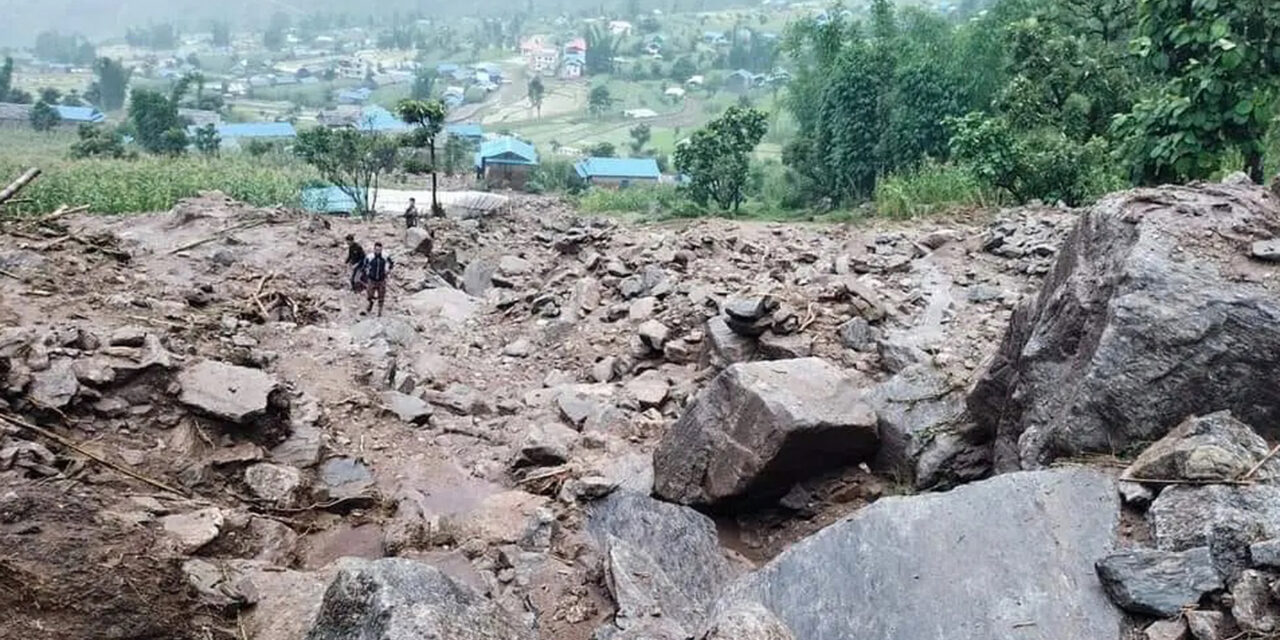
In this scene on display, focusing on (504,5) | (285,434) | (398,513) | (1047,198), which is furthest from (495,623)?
(504,5)

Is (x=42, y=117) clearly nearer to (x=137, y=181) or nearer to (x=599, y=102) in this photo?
(x=137, y=181)

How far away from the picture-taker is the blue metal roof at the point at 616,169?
41094 millimetres

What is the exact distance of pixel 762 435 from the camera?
5730mm

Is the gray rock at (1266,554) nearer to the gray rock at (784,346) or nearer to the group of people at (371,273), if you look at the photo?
the gray rock at (784,346)

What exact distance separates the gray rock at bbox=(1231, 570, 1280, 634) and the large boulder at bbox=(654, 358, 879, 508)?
9.27 ft

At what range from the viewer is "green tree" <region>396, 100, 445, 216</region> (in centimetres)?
2112

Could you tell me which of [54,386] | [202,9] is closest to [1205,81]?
[54,386]

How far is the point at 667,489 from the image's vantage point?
624 centimetres

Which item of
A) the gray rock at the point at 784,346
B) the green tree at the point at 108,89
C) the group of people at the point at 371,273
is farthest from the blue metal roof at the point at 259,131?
the gray rock at the point at 784,346

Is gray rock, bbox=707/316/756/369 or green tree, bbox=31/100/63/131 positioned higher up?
gray rock, bbox=707/316/756/369

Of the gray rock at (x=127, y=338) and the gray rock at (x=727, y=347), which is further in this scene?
the gray rock at (x=727, y=347)

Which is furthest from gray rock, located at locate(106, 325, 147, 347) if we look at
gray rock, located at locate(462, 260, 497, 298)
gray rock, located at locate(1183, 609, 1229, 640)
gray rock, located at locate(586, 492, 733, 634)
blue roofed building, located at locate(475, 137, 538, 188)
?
blue roofed building, located at locate(475, 137, 538, 188)

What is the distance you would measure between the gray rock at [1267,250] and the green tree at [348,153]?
2034cm

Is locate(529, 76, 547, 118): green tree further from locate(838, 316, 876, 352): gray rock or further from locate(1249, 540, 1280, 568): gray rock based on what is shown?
locate(1249, 540, 1280, 568): gray rock
